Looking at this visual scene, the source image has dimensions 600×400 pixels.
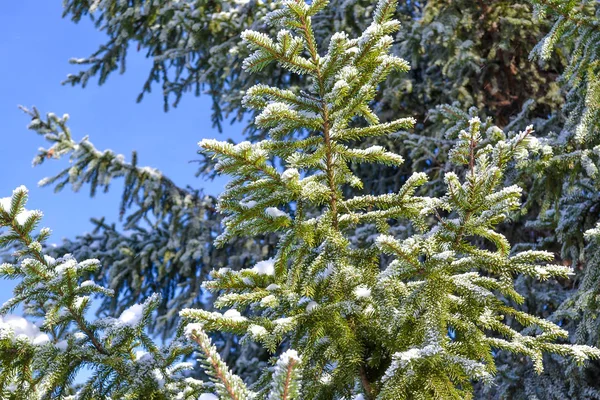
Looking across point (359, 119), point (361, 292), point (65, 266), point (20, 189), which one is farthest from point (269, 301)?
point (359, 119)

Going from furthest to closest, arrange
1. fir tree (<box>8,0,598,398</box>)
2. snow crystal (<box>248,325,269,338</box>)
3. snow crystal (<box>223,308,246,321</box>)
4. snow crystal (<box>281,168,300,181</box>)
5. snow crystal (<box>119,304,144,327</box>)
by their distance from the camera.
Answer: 1. fir tree (<box>8,0,598,398</box>)
2. snow crystal (<box>119,304,144,327</box>)
3. snow crystal (<box>281,168,300,181</box>)
4. snow crystal (<box>223,308,246,321</box>)
5. snow crystal (<box>248,325,269,338</box>)

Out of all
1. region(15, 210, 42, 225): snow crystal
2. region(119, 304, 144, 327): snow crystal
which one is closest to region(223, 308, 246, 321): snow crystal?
region(119, 304, 144, 327): snow crystal

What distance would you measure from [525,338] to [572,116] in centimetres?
199

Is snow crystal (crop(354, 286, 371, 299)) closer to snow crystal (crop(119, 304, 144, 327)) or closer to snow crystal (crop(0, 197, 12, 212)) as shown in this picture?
snow crystal (crop(119, 304, 144, 327))

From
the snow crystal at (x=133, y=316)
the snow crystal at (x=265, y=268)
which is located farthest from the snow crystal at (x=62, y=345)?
the snow crystal at (x=265, y=268)

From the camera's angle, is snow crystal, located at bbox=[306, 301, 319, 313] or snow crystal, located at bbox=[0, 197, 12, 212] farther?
snow crystal, located at bbox=[0, 197, 12, 212]

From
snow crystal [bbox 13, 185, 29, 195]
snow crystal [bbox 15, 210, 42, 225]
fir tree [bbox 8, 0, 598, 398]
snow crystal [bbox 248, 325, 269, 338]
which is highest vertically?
fir tree [bbox 8, 0, 598, 398]

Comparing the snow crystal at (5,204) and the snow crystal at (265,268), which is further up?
the snow crystal at (5,204)

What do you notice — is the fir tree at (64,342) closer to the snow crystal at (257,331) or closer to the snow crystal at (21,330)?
the snow crystal at (21,330)

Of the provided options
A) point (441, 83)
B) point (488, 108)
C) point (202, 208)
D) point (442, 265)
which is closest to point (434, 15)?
point (441, 83)

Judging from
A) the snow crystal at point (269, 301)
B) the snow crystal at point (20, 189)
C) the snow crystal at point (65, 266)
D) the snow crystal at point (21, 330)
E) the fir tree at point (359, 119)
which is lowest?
the snow crystal at point (269, 301)

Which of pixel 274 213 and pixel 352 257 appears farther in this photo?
pixel 352 257

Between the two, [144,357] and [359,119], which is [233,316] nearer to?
[144,357]

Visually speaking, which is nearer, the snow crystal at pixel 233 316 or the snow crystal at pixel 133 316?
the snow crystal at pixel 233 316
